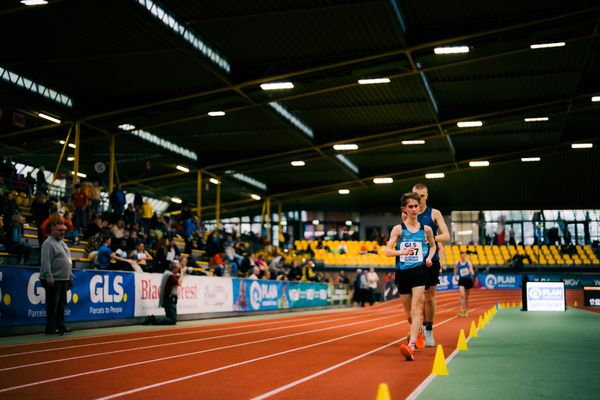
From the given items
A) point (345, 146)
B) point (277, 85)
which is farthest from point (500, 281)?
point (277, 85)

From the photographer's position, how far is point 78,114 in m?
27.1

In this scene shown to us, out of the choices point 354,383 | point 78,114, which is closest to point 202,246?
point 78,114

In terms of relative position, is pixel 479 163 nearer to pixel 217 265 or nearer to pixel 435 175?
pixel 435 175

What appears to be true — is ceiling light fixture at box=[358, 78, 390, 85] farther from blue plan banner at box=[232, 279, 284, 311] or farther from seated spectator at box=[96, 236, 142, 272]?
seated spectator at box=[96, 236, 142, 272]

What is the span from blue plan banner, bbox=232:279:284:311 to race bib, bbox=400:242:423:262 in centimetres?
1485

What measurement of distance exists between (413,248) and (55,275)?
6.67 m

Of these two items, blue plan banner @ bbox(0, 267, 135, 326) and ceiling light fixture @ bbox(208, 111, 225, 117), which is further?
ceiling light fixture @ bbox(208, 111, 225, 117)

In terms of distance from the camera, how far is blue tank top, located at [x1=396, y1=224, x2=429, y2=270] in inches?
358

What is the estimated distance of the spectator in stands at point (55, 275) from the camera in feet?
40.9

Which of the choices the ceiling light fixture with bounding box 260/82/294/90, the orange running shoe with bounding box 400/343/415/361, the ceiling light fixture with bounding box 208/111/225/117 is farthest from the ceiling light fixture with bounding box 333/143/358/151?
the orange running shoe with bounding box 400/343/415/361

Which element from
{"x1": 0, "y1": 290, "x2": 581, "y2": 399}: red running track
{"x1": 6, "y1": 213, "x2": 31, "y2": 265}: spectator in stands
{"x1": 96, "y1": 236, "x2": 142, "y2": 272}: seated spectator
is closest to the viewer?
{"x1": 0, "y1": 290, "x2": 581, "y2": 399}: red running track

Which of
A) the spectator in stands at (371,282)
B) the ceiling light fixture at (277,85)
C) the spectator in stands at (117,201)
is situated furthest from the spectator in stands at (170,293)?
the spectator in stands at (371,282)

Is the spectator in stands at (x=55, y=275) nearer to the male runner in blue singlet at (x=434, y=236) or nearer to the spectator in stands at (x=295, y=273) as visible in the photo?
the male runner in blue singlet at (x=434, y=236)

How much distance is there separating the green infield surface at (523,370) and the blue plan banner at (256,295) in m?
12.2
